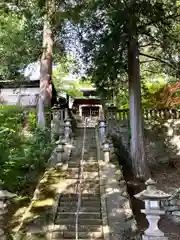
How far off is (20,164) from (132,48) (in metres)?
5.87

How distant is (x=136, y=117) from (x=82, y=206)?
16.8 ft

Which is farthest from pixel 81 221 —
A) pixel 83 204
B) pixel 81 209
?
pixel 83 204

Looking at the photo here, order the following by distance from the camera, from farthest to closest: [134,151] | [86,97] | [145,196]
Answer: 1. [86,97]
2. [134,151]
3. [145,196]

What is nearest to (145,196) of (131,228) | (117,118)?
(131,228)

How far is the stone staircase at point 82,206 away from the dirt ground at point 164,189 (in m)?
1.59

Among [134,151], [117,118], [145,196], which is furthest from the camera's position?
[117,118]

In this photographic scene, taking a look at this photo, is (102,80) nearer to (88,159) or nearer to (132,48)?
(132,48)

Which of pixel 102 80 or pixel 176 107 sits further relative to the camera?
pixel 176 107

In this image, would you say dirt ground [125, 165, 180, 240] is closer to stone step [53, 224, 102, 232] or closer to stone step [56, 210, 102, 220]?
stone step [56, 210, 102, 220]

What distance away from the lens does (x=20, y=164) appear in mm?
10055

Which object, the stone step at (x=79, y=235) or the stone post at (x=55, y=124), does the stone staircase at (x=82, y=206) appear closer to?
Result: the stone step at (x=79, y=235)

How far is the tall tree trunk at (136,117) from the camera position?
11885 millimetres

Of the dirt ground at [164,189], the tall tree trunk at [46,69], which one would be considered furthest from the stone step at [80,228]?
the tall tree trunk at [46,69]

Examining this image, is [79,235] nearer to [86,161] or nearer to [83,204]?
[83,204]
